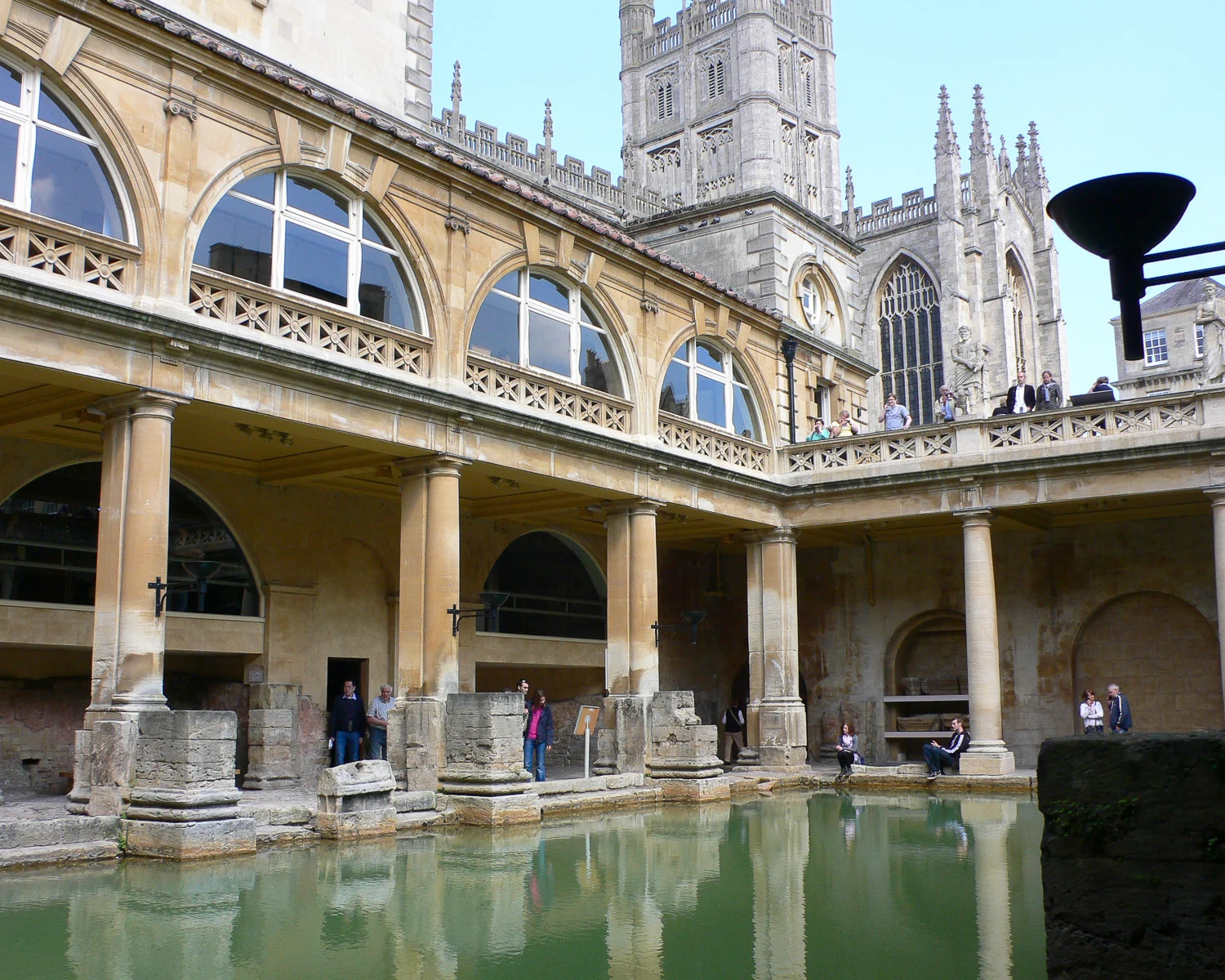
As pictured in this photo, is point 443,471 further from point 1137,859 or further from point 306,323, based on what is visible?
point 1137,859

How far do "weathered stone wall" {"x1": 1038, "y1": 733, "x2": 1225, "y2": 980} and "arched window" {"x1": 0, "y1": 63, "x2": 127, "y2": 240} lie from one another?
1261cm

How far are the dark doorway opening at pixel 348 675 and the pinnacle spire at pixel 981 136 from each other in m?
51.8

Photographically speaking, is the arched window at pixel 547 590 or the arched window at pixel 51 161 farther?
the arched window at pixel 547 590

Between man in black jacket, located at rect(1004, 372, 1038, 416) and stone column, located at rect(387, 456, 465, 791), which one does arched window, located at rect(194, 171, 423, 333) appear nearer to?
stone column, located at rect(387, 456, 465, 791)

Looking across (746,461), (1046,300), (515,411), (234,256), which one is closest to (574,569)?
(746,461)

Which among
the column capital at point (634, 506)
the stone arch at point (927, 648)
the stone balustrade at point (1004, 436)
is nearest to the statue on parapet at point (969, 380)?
the stone balustrade at point (1004, 436)

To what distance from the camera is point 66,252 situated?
1362cm

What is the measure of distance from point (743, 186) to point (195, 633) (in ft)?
125

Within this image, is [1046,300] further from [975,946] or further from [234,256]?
[975,946]

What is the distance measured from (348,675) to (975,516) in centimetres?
1195

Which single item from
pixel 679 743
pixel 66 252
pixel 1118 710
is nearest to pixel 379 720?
pixel 679 743

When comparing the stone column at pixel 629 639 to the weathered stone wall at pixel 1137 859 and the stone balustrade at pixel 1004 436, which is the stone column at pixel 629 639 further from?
the weathered stone wall at pixel 1137 859

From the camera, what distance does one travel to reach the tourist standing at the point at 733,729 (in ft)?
89.9

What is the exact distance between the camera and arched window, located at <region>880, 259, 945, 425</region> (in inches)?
2445
